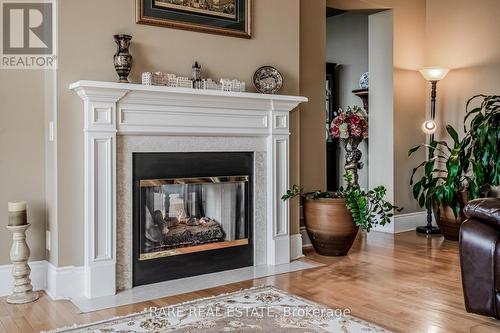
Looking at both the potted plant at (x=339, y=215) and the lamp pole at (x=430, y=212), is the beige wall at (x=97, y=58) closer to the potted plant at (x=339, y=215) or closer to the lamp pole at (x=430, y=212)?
the potted plant at (x=339, y=215)

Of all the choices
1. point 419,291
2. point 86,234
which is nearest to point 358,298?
→ point 419,291

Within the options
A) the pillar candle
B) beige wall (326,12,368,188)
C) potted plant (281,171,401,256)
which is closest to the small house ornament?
Answer: potted plant (281,171,401,256)

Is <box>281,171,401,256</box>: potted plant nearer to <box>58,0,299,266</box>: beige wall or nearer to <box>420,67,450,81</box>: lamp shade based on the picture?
<box>58,0,299,266</box>: beige wall

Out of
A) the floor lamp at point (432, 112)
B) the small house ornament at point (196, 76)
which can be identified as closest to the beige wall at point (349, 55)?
the floor lamp at point (432, 112)

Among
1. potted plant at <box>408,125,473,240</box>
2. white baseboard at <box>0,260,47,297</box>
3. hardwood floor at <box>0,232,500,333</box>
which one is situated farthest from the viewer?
potted plant at <box>408,125,473,240</box>

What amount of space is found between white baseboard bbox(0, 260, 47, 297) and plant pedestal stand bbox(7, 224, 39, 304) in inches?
4.8

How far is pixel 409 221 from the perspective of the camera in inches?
230

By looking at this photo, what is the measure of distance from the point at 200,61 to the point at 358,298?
82.4 inches

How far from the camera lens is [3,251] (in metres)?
3.33

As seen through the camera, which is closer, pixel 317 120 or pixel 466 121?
pixel 317 120

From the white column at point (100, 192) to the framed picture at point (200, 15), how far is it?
686 millimetres

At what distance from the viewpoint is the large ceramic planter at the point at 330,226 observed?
168 inches

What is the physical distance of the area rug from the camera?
2.61 m

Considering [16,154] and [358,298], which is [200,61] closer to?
[16,154]
